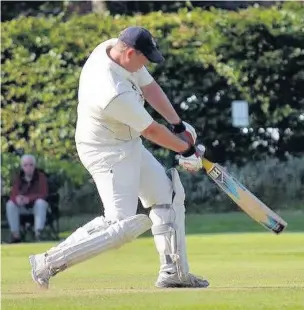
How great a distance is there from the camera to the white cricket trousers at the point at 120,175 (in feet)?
26.5

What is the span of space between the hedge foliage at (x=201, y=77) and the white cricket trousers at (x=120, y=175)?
11422mm

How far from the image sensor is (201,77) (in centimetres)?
1994

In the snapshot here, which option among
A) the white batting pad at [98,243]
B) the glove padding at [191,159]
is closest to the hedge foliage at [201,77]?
the glove padding at [191,159]

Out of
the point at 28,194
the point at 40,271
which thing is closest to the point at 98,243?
the point at 40,271

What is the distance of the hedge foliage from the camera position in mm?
19781

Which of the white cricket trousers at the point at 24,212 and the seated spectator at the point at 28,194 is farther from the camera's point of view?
the seated spectator at the point at 28,194

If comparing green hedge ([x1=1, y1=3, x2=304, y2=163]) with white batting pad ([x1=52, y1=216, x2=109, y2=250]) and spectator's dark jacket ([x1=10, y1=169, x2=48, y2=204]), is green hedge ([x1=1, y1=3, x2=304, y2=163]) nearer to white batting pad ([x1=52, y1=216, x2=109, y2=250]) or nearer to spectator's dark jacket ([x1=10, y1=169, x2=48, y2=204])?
spectator's dark jacket ([x1=10, y1=169, x2=48, y2=204])

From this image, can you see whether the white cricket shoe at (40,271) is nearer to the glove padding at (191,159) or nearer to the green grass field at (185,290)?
the green grass field at (185,290)

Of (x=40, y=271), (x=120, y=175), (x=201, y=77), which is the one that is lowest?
(x=201, y=77)

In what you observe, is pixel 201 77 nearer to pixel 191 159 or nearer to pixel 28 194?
pixel 28 194

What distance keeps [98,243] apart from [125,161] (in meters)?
0.55

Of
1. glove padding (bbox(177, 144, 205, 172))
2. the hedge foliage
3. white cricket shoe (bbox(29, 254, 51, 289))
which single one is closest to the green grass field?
white cricket shoe (bbox(29, 254, 51, 289))

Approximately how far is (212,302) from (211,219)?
1061 centimetres

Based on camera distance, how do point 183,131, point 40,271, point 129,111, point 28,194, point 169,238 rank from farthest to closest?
1. point 28,194
2. point 183,131
3. point 169,238
4. point 40,271
5. point 129,111
